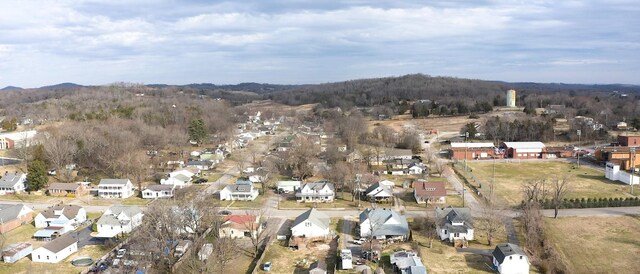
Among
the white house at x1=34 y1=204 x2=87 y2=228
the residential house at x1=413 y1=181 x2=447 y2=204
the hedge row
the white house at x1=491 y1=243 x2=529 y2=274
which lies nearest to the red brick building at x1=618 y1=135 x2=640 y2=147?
the hedge row

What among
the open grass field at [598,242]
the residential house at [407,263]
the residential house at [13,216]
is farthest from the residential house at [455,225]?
the residential house at [13,216]

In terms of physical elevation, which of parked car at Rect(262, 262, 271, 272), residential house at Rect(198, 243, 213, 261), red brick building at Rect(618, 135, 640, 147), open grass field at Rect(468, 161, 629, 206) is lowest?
parked car at Rect(262, 262, 271, 272)

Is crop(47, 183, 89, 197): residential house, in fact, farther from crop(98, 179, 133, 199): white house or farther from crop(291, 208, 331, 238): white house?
crop(291, 208, 331, 238): white house

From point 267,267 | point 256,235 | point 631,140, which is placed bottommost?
point 267,267

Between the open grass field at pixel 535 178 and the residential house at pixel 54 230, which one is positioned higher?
the open grass field at pixel 535 178

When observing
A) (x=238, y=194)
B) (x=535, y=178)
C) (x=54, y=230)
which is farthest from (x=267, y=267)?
(x=535, y=178)

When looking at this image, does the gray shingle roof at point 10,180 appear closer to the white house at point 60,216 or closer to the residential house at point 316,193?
the white house at point 60,216

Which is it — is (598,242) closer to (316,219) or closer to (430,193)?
(430,193)
